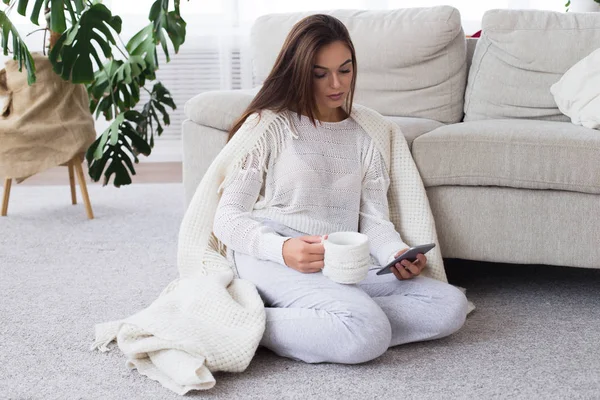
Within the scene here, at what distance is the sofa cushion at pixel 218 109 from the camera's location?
221 cm

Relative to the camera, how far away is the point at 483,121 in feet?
7.54

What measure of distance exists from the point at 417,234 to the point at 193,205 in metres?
0.56

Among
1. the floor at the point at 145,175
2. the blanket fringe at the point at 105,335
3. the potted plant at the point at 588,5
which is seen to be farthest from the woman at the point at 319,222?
the floor at the point at 145,175

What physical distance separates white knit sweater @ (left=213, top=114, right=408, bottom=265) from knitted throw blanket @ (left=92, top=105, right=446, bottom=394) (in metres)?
0.04

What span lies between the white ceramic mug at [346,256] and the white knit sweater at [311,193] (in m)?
0.17

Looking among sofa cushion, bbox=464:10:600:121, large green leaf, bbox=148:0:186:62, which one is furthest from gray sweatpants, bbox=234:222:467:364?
large green leaf, bbox=148:0:186:62

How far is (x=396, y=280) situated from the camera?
5.90 ft

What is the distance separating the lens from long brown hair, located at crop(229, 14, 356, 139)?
69.7 inches

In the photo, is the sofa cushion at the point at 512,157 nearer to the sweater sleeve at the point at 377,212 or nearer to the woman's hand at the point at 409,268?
the sweater sleeve at the point at 377,212

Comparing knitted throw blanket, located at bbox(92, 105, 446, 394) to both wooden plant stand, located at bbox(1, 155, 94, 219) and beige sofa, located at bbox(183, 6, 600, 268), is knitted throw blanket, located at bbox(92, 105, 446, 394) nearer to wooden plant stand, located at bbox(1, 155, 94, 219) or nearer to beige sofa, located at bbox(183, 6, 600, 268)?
beige sofa, located at bbox(183, 6, 600, 268)

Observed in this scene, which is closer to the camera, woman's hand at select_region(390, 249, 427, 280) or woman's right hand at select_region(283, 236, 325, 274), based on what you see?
woman's right hand at select_region(283, 236, 325, 274)

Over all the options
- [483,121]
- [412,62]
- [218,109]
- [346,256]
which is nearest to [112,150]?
[218,109]

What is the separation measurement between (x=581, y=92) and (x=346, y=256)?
3.64 ft

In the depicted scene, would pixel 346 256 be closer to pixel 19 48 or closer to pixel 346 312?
pixel 346 312
